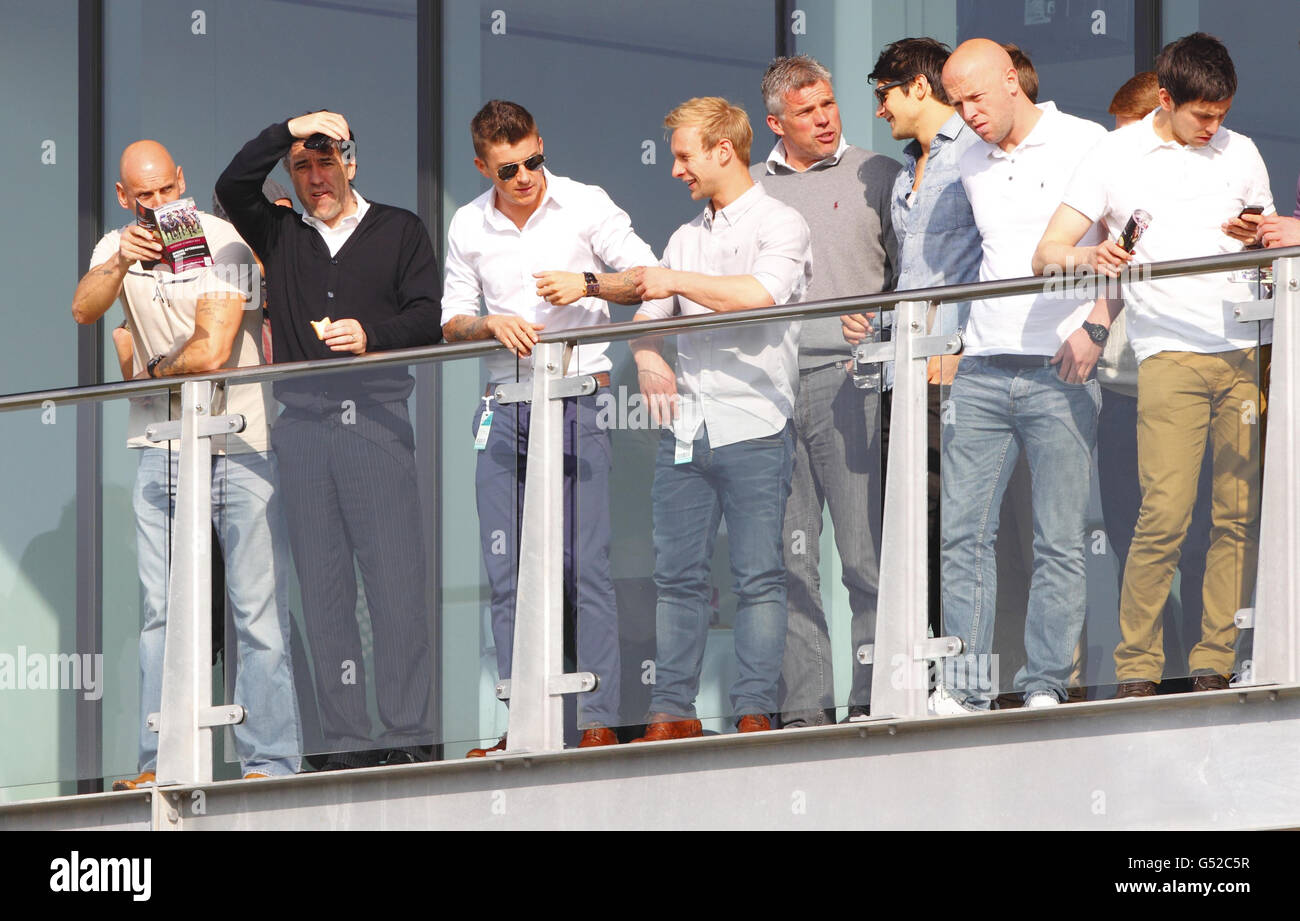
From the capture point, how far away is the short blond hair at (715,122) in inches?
302

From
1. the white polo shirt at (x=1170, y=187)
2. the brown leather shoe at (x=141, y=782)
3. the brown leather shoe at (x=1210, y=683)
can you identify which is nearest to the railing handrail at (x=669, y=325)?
the white polo shirt at (x=1170, y=187)

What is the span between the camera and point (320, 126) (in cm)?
805

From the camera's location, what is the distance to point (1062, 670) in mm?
6523

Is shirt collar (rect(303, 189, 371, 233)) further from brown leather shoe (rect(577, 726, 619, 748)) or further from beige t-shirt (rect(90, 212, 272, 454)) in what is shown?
brown leather shoe (rect(577, 726, 619, 748))

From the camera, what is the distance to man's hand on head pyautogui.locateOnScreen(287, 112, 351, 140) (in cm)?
806

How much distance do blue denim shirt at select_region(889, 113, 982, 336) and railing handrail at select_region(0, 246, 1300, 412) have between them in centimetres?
45

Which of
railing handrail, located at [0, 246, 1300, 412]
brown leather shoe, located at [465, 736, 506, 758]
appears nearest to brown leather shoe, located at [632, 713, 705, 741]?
brown leather shoe, located at [465, 736, 506, 758]

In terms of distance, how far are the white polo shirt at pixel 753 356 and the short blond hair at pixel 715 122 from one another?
0.28 m

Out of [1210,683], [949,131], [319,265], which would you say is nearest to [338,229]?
[319,265]

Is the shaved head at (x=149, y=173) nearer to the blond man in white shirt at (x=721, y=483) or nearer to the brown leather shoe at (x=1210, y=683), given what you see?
the blond man in white shirt at (x=721, y=483)

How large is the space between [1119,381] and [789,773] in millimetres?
1562
